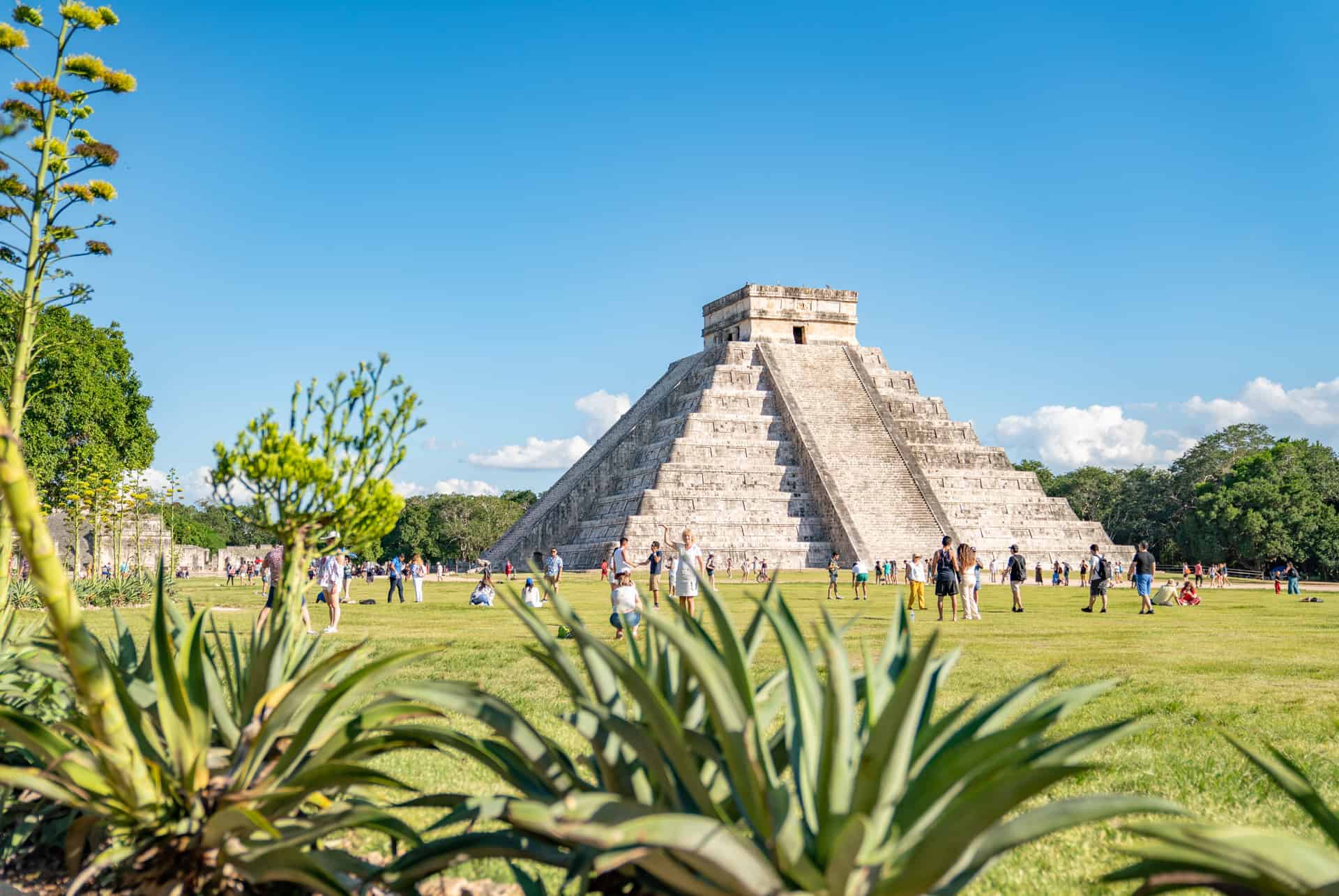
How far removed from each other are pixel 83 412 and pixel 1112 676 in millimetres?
33561

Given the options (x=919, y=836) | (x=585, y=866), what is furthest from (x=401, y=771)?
(x=919, y=836)

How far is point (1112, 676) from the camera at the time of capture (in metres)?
7.16

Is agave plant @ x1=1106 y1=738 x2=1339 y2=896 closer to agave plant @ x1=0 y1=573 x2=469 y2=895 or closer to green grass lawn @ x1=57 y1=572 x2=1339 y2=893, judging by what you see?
green grass lawn @ x1=57 y1=572 x2=1339 y2=893

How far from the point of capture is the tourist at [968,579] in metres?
15.1

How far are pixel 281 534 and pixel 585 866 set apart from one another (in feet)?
5.74

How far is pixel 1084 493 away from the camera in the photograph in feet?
220

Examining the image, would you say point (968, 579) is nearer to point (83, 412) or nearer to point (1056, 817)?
point (1056, 817)

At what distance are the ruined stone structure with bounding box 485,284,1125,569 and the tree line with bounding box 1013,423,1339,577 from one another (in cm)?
1407

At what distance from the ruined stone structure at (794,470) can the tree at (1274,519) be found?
13581 millimetres

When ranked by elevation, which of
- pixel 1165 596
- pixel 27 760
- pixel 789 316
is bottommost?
pixel 1165 596

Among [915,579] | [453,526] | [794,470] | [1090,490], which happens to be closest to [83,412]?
[794,470]

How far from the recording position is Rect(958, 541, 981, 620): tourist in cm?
1514

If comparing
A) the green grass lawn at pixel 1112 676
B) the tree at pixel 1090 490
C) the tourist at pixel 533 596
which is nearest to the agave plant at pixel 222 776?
the green grass lawn at pixel 1112 676

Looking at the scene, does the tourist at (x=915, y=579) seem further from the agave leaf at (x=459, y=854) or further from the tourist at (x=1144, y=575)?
the agave leaf at (x=459, y=854)
